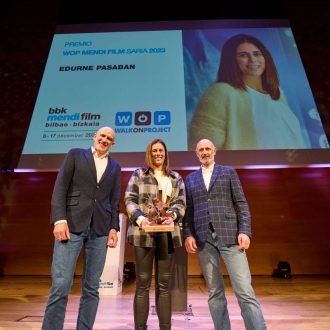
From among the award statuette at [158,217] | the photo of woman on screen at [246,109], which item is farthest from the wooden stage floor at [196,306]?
the photo of woman on screen at [246,109]

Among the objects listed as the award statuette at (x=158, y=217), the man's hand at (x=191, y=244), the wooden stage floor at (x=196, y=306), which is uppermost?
the award statuette at (x=158, y=217)

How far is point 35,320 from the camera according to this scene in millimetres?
2217

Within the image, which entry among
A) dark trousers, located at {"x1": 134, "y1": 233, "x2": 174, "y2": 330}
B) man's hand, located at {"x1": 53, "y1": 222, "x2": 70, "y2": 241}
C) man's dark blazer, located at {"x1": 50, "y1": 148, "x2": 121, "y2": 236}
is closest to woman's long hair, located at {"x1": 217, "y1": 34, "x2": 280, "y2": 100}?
man's dark blazer, located at {"x1": 50, "y1": 148, "x2": 121, "y2": 236}

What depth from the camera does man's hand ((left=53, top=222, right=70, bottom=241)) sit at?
1.56 meters

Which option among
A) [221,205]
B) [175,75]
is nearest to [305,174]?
[175,75]

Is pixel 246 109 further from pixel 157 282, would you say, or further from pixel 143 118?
pixel 157 282

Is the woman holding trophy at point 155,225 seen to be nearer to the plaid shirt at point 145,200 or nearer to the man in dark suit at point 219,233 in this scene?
the plaid shirt at point 145,200

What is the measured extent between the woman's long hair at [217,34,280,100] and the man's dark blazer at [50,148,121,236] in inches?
91.0

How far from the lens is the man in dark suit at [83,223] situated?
153 cm

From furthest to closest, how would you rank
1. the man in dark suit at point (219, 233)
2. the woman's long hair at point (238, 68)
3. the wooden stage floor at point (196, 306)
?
the woman's long hair at point (238, 68)
the wooden stage floor at point (196, 306)
the man in dark suit at point (219, 233)

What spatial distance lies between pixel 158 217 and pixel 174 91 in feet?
7.27

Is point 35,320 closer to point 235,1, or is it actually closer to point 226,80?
point 226,80

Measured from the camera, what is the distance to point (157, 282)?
5.45 ft

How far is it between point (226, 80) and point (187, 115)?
0.66m
